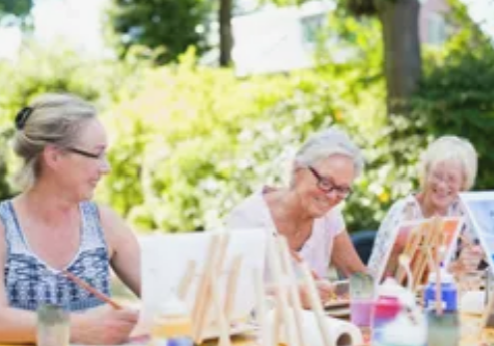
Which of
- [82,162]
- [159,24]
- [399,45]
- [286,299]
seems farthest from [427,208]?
[159,24]

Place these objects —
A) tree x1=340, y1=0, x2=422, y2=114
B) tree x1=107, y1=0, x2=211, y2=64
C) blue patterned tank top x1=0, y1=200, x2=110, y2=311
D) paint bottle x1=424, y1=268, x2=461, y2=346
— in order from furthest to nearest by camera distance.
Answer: tree x1=107, y1=0, x2=211, y2=64, tree x1=340, y1=0, x2=422, y2=114, blue patterned tank top x1=0, y1=200, x2=110, y2=311, paint bottle x1=424, y1=268, x2=461, y2=346

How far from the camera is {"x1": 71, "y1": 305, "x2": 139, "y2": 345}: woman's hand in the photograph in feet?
7.74

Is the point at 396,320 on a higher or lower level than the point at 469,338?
higher

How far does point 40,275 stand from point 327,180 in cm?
90

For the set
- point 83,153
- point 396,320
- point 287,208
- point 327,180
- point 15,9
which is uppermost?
point 15,9

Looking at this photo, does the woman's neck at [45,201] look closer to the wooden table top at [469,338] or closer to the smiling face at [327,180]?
the wooden table top at [469,338]

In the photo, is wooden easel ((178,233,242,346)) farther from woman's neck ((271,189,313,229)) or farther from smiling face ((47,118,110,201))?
woman's neck ((271,189,313,229))

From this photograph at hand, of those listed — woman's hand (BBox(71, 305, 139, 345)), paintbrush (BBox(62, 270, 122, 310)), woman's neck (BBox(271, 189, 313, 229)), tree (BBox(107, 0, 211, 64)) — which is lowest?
woman's hand (BBox(71, 305, 139, 345))

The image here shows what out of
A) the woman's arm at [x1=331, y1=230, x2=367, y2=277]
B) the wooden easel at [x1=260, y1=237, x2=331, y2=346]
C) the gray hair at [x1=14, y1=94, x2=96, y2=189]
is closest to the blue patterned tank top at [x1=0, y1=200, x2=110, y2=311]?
the gray hair at [x1=14, y1=94, x2=96, y2=189]

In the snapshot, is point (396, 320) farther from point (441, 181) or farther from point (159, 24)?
point (159, 24)

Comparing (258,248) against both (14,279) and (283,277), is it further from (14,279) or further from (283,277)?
(14,279)

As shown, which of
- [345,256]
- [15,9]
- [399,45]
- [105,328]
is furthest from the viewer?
[15,9]

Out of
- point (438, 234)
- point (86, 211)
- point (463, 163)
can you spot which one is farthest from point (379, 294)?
point (463, 163)

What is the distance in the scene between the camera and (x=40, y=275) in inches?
107
